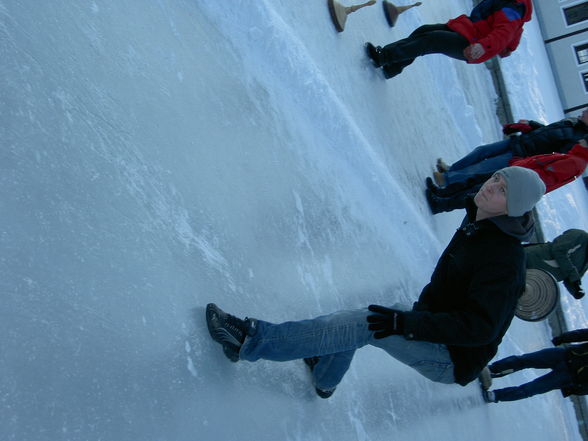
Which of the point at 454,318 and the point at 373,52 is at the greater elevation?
the point at 373,52

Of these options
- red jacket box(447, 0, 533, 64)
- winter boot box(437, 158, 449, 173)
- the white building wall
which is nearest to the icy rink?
red jacket box(447, 0, 533, 64)

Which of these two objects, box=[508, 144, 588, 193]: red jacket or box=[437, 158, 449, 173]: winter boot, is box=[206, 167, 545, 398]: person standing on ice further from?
box=[437, 158, 449, 173]: winter boot

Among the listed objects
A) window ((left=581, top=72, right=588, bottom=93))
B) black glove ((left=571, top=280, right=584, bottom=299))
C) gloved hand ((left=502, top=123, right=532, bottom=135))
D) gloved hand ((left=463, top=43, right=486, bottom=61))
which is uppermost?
gloved hand ((left=463, top=43, right=486, bottom=61))

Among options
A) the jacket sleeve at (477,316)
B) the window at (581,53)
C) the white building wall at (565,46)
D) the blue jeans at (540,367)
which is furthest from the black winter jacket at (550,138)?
the window at (581,53)

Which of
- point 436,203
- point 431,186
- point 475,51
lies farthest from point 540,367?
point 475,51

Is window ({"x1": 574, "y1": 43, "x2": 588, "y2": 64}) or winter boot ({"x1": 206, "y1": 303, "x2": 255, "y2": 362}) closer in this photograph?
winter boot ({"x1": 206, "y1": 303, "x2": 255, "y2": 362})

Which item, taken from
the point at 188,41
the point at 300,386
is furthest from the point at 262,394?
the point at 188,41

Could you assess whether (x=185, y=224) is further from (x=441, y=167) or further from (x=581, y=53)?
(x=581, y=53)

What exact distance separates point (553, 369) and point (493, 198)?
238 cm

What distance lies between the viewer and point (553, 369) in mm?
3773

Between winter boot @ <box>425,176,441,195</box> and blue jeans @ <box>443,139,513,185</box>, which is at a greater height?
blue jeans @ <box>443,139,513,185</box>

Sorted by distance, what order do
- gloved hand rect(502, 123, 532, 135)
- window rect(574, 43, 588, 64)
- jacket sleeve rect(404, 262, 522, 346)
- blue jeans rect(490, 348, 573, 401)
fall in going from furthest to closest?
window rect(574, 43, 588, 64) < gloved hand rect(502, 123, 532, 135) < blue jeans rect(490, 348, 573, 401) < jacket sleeve rect(404, 262, 522, 346)

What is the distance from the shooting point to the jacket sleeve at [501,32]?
356 cm

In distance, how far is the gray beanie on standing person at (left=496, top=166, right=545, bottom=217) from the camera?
1.85 m
